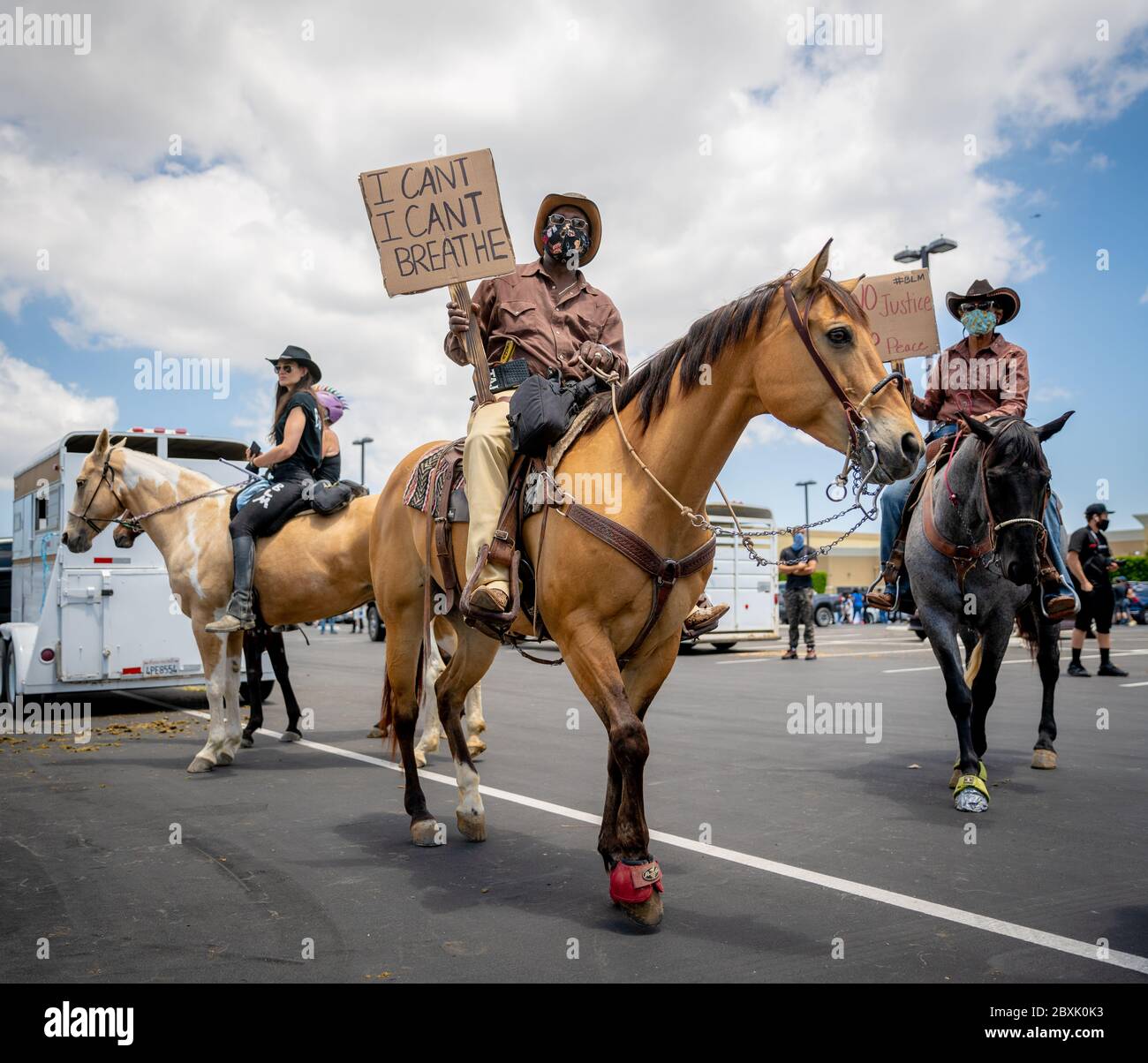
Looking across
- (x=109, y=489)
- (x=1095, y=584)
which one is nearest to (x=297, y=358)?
(x=109, y=489)

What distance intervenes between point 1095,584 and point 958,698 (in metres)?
10.3

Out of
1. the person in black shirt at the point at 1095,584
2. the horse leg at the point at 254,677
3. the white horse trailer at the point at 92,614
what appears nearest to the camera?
the horse leg at the point at 254,677

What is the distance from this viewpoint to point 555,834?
5262mm

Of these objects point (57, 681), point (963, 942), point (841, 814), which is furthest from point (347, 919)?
point (57, 681)

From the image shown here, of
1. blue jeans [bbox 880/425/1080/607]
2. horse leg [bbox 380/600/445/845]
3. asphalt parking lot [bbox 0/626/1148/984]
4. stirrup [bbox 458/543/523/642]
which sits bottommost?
asphalt parking lot [bbox 0/626/1148/984]

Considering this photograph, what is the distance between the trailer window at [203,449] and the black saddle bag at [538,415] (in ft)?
29.3

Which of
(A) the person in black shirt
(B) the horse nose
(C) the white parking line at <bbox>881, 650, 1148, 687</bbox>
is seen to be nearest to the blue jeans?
(B) the horse nose

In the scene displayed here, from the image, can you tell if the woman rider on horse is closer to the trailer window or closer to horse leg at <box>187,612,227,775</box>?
horse leg at <box>187,612,227,775</box>

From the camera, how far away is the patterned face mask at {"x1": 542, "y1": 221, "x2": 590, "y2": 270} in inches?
202

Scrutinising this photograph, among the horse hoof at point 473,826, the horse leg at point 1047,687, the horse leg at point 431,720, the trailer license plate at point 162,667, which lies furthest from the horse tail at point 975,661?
the trailer license plate at point 162,667

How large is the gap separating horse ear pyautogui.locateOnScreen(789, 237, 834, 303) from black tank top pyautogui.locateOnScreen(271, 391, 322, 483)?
5.21 m

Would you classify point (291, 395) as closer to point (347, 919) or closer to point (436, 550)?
point (436, 550)

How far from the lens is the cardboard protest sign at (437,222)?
16.5ft

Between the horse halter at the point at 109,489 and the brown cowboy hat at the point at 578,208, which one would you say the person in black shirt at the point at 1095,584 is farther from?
the horse halter at the point at 109,489
